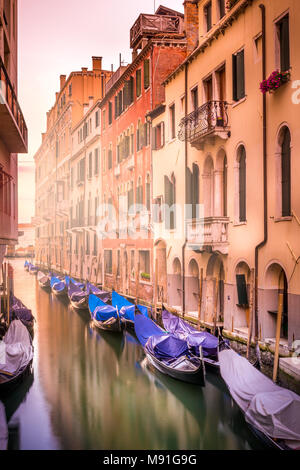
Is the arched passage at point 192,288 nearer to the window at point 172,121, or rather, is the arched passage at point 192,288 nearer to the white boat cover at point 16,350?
the window at point 172,121

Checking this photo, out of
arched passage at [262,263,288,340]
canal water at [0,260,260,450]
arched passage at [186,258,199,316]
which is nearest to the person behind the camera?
canal water at [0,260,260,450]

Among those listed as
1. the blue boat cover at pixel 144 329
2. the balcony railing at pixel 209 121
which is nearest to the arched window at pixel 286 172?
the balcony railing at pixel 209 121

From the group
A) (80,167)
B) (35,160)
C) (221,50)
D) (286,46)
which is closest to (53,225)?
(80,167)

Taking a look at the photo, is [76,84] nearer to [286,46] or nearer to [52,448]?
[286,46]

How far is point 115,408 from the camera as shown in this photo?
7.80 metres

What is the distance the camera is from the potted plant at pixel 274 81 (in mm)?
8133

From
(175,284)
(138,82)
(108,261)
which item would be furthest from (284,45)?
(108,261)

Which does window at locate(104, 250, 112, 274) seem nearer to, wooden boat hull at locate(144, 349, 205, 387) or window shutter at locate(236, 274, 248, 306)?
window shutter at locate(236, 274, 248, 306)

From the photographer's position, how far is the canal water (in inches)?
260

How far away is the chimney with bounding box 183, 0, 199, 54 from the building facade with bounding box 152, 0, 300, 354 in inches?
4.1

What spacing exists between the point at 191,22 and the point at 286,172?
6639 millimetres

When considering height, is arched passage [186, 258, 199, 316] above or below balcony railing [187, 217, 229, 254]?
below

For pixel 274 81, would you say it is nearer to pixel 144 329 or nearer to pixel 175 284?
pixel 144 329

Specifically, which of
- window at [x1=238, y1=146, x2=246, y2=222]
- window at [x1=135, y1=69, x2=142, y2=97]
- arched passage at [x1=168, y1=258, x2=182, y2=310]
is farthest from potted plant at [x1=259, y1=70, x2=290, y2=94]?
window at [x1=135, y1=69, x2=142, y2=97]
